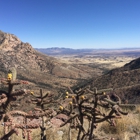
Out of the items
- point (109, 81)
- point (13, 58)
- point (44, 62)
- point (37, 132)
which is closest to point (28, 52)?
point (44, 62)

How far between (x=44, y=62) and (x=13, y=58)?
66.2 feet

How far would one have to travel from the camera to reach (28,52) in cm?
11775

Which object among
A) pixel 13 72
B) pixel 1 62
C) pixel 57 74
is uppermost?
pixel 13 72

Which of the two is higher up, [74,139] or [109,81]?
[74,139]

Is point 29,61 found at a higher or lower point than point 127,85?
lower

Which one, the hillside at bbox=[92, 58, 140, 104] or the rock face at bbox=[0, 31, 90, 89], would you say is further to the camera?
the rock face at bbox=[0, 31, 90, 89]

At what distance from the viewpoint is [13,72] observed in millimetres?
2283

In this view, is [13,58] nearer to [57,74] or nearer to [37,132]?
[57,74]

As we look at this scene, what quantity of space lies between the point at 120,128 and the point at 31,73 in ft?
282

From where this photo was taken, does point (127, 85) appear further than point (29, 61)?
No

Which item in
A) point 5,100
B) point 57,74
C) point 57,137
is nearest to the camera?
point 5,100

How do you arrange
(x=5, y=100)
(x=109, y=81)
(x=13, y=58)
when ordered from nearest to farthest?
(x=5, y=100), (x=109, y=81), (x=13, y=58)

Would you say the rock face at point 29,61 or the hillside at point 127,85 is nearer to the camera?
the hillside at point 127,85

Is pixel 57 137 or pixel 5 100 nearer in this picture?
pixel 5 100
